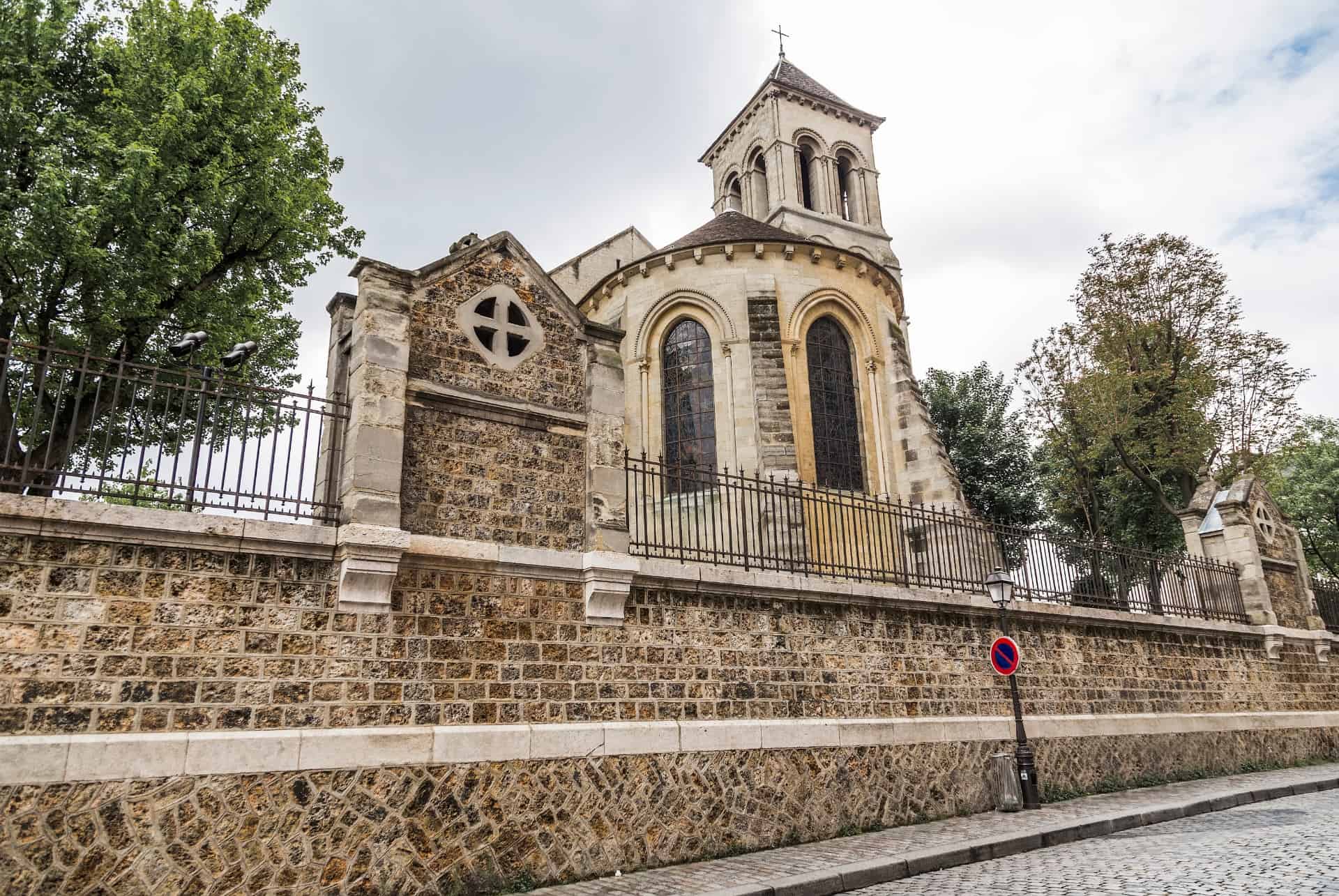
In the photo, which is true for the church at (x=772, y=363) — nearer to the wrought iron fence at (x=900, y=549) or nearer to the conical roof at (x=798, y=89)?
the wrought iron fence at (x=900, y=549)

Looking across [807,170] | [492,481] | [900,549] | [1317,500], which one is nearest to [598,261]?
[807,170]

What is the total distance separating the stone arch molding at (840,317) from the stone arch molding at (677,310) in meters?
1.22

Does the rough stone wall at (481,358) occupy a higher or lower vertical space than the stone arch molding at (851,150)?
lower

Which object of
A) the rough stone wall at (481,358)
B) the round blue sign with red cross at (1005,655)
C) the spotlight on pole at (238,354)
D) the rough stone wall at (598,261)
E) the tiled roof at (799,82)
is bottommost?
the round blue sign with red cross at (1005,655)

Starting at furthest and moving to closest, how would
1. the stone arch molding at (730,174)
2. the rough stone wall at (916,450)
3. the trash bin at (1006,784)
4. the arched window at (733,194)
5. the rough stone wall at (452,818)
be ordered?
the arched window at (733,194), the stone arch molding at (730,174), the rough stone wall at (916,450), the trash bin at (1006,784), the rough stone wall at (452,818)

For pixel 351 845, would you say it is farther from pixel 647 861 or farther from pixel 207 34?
pixel 207 34

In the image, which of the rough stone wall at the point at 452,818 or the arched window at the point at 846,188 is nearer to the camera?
the rough stone wall at the point at 452,818

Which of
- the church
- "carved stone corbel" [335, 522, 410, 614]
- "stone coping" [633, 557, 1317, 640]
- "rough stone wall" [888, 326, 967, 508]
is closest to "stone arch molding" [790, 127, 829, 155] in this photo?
the church

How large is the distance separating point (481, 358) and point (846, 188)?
91.2ft

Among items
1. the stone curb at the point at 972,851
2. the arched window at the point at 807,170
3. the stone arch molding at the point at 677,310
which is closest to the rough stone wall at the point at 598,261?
the stone arch molding at the point at 677,310

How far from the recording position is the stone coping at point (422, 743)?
5.28 metres

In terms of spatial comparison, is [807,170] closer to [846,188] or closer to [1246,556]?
[846,188]

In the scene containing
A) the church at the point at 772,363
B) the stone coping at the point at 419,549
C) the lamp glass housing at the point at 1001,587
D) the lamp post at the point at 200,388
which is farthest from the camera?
the church at the point at 772,363

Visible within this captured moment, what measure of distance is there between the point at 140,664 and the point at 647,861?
4.19 meters
